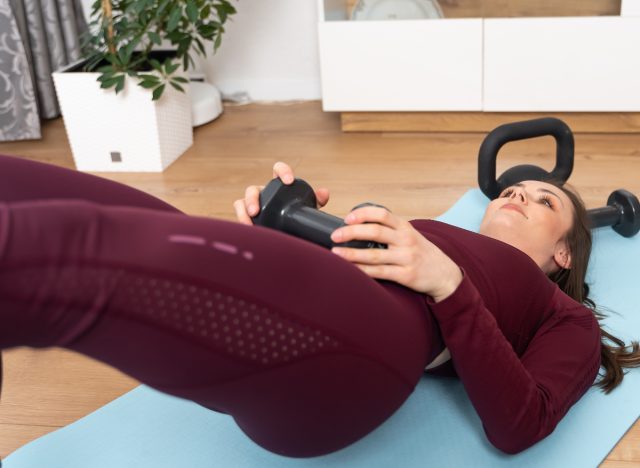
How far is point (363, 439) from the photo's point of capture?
132cm

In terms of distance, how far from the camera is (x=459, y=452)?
1277 millimetres

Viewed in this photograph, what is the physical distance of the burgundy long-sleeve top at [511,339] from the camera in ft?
3.59

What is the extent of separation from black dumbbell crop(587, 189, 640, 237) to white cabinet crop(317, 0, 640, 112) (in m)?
0.75

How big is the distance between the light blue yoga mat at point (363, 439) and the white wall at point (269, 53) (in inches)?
77.6

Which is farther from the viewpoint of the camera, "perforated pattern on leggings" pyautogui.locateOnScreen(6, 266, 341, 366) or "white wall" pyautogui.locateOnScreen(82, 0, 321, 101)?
"white wall" pyautogui.locateOnScreen(82, 0, 321, 101)

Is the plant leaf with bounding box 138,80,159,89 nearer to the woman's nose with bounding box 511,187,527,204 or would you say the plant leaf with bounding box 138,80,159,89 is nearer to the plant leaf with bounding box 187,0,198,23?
the plant leaf with bounding box 187,0,198,23

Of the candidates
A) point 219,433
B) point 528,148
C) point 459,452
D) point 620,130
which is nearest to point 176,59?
point 528,148

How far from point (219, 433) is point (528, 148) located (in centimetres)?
166

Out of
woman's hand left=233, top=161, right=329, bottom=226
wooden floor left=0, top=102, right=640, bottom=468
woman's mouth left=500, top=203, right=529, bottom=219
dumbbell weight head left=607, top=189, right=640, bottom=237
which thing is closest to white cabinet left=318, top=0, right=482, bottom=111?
wooden floor left=0, top=102, right=640, bottom=468

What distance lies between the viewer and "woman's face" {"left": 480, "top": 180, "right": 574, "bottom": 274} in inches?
57.7

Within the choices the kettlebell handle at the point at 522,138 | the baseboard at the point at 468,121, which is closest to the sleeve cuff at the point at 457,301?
the kettlebell handle at the point at 522,138

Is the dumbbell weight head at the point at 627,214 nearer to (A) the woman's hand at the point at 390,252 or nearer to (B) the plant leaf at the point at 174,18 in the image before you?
(A) the woman's hand at the point at 390,252

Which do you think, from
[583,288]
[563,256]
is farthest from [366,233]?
[583,288]

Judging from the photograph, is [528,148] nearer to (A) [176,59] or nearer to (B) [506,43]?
(B) [506,43]
